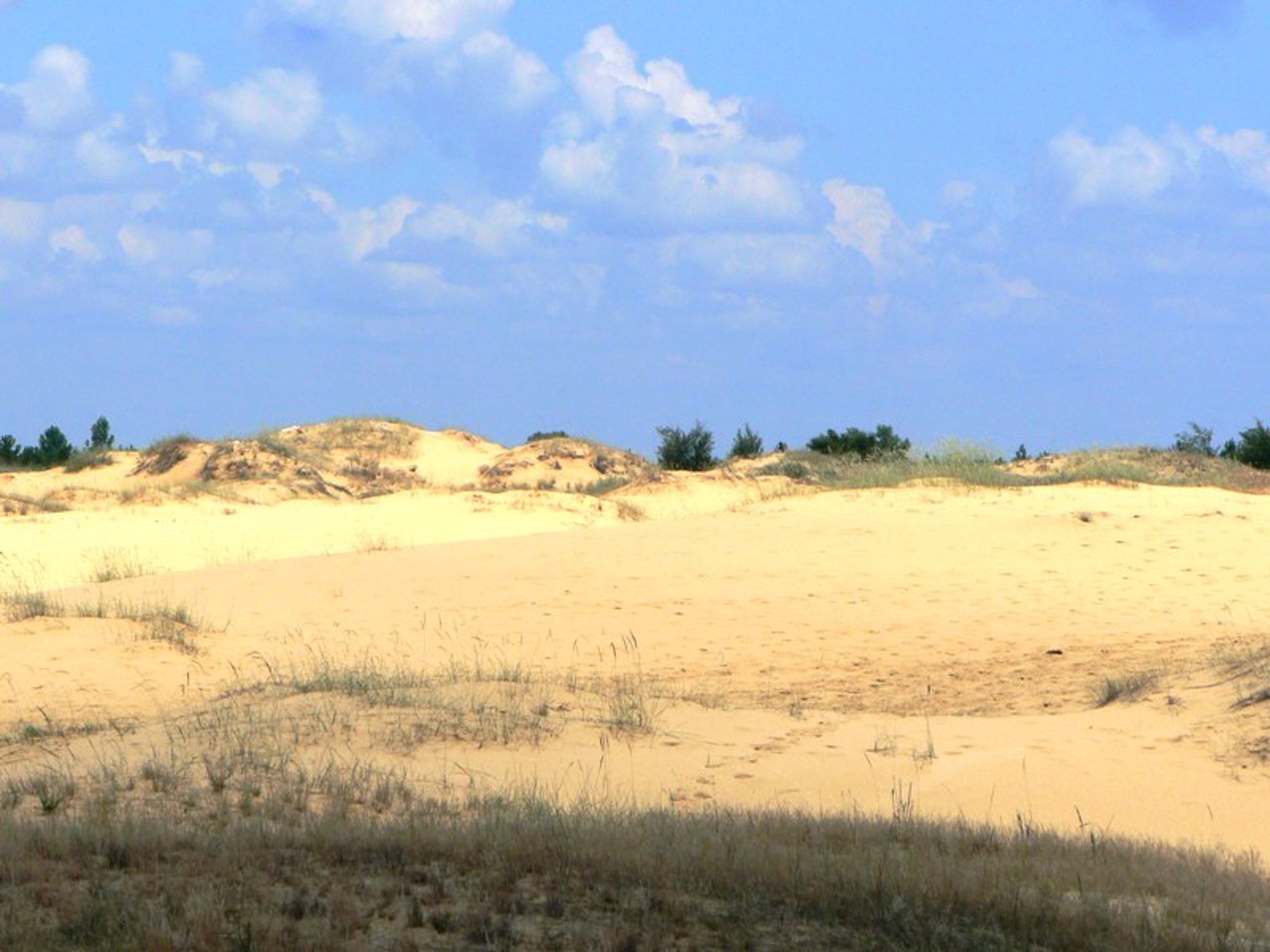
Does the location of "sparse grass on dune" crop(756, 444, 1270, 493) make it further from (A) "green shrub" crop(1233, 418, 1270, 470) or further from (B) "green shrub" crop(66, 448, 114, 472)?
(B) "green shrub" crop(66, 448, 114, 472)

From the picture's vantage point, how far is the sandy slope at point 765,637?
8.35 metres

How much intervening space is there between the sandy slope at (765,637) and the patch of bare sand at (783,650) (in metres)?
0.04

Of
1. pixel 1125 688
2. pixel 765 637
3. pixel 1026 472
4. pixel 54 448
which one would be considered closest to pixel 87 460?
pixel 54 448

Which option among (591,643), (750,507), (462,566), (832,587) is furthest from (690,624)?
(750,507)

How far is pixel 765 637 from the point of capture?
14.8 meters

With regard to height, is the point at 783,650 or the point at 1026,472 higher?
the point at 1026,472

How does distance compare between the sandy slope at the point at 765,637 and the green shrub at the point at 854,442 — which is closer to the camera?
the sandy slope at the point at 765,637

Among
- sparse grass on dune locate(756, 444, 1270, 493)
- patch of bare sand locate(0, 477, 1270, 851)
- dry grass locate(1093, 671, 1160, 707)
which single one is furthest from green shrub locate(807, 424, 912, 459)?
dry grass locate(1093, 671, 1160, 707)

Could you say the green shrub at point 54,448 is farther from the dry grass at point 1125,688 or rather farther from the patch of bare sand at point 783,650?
the dry grass at point 1125,688

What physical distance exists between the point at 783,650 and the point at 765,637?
0.62m

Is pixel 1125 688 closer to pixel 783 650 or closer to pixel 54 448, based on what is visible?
pixel 783 650

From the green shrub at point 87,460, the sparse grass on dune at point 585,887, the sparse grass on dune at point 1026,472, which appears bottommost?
the sparse grass on dune at point 585,887

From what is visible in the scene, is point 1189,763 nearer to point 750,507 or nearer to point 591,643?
point 591,643

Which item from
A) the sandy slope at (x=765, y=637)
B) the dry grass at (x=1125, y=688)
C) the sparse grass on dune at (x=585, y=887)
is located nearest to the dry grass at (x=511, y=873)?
the sparse grass on dune at (x=585, y=887)
